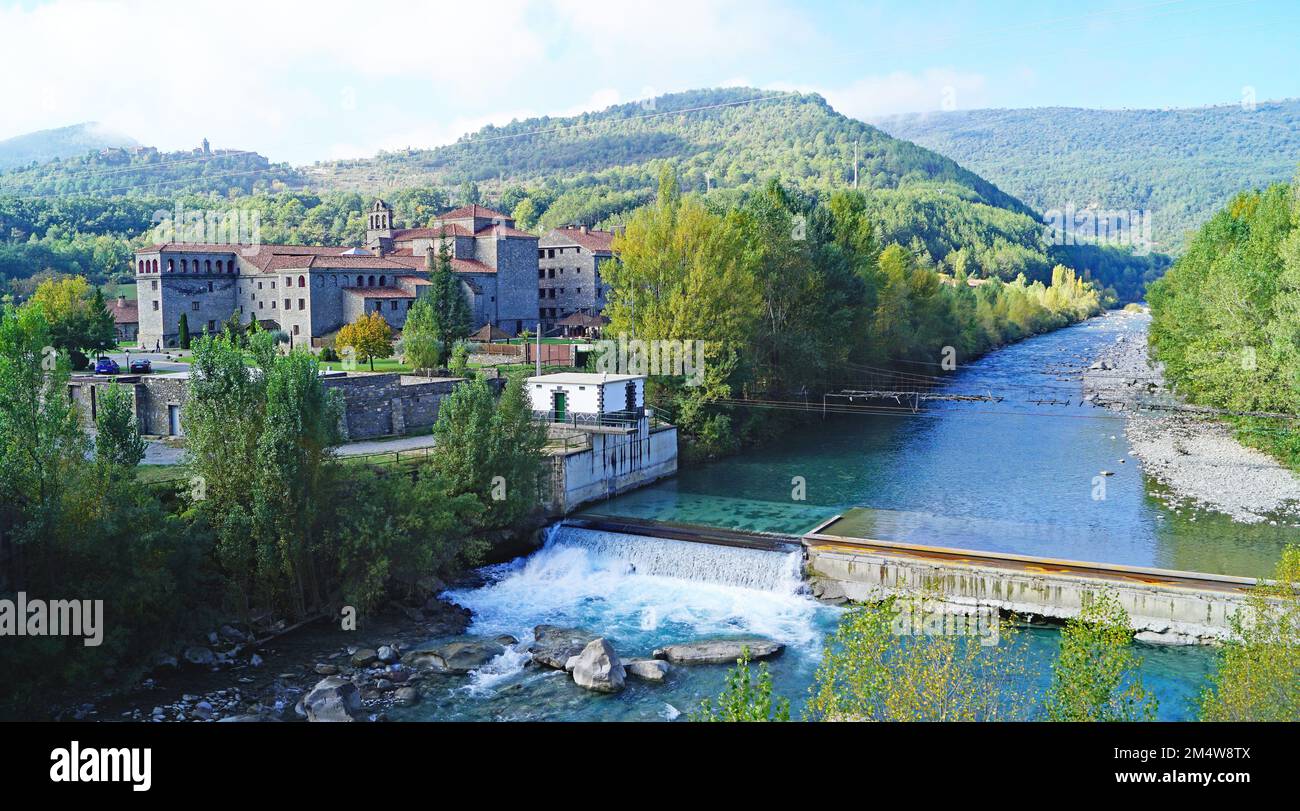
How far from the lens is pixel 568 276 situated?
244 ft

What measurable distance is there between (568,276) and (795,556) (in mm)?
51064

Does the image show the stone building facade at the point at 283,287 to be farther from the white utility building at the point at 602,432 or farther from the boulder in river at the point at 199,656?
the boulder in river at the point at 199,656

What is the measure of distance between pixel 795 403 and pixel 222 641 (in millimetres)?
32180

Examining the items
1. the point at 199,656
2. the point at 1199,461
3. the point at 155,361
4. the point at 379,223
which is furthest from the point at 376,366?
the point at 379,223

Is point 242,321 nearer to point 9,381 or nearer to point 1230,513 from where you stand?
point 9,381

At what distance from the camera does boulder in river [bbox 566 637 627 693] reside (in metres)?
19.4

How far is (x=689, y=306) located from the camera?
42.0m

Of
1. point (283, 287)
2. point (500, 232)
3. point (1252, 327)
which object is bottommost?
point (1252, 327)

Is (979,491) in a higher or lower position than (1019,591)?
higher

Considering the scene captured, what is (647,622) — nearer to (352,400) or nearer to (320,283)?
(352,400)

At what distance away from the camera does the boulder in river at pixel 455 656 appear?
20531 mm

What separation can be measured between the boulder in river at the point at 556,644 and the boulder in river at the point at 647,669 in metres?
1.29

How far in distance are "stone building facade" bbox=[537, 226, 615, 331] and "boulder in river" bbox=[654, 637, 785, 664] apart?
174 feet
